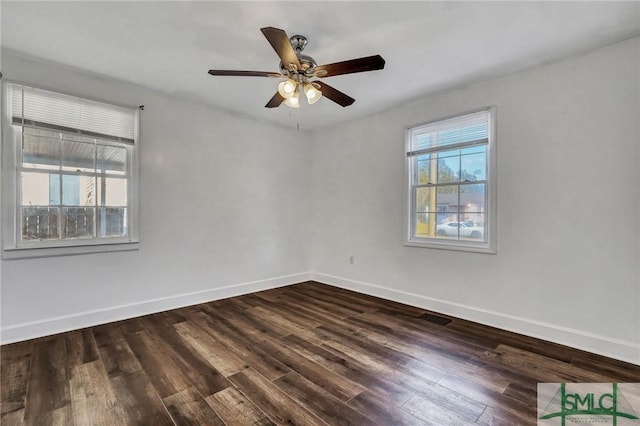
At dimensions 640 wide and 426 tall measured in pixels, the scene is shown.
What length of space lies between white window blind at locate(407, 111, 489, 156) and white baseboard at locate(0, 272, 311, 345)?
303 centimetres

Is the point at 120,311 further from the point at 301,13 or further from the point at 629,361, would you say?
the point at 629,361

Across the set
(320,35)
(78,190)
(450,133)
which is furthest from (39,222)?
(450,133)

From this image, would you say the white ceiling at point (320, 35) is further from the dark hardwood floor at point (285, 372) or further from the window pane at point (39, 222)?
the dark hardwood floor at point (285, 372)

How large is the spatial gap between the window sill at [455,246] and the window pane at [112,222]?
348 centimetres

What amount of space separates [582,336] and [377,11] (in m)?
3.27

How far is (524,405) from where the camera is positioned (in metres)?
1.84

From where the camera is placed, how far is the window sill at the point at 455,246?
3205 mm

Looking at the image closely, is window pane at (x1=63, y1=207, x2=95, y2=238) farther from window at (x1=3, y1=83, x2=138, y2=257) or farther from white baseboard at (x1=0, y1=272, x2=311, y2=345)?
white baseboard at (x1=0, y1=272, x2=311, y2=345)

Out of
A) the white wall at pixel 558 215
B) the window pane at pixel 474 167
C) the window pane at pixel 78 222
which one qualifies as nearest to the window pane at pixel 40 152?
the window pane at pixel 78 222

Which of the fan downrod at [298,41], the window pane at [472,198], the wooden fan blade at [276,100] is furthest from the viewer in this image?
the window pane at [472,198]

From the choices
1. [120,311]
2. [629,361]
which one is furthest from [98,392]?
[629,361]

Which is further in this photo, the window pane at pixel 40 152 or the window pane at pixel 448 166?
the window pane at pixel 448 166

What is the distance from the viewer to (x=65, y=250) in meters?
2.95

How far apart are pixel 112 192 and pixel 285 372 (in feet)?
8.97
